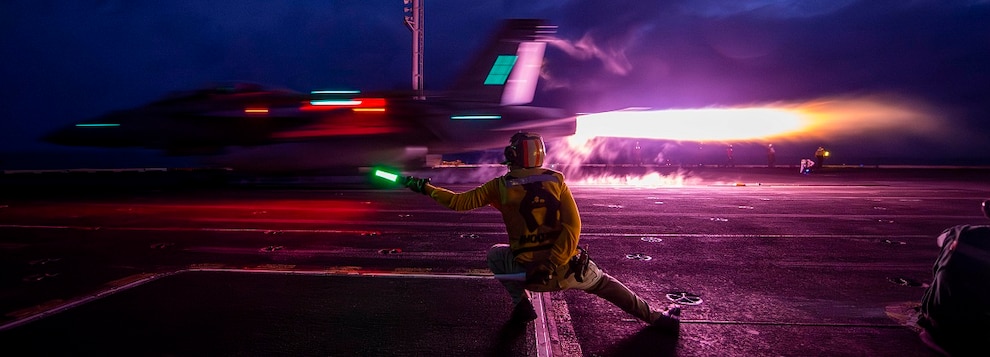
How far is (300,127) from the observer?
607 inches

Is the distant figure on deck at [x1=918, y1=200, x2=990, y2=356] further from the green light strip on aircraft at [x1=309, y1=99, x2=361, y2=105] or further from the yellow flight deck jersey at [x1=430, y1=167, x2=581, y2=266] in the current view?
the green light strip on aircraft at [x1=309, y1=99, x2=361, y2=105]

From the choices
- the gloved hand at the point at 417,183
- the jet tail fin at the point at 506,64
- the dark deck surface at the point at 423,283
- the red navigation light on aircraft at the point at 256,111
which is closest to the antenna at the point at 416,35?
the jet tail fin at the point at 506,64

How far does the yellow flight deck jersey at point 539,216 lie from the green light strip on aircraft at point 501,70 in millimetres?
14863

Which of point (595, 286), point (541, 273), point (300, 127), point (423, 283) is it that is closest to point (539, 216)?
point (541, 273)

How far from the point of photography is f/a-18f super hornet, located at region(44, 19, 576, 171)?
15.3m

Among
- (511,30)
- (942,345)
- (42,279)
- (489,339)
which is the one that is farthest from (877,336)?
(511,30)

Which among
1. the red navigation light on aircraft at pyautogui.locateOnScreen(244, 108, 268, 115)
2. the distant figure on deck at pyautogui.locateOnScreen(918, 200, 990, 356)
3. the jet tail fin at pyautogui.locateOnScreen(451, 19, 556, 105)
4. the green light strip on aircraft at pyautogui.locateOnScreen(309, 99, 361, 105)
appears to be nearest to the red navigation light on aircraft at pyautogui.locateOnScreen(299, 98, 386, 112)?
the green light strip on aircraft at pyautogui.locateOnScreen(309, 99, 361, 105)

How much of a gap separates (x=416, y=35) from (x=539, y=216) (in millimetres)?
21012

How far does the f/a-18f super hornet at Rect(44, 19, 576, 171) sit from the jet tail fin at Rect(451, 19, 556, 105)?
103 cm

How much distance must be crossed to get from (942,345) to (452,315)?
138 inches

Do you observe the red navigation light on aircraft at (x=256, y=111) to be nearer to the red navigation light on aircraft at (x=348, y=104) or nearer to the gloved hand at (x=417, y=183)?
the red navigation light on aircraft at (x=348, y=104)

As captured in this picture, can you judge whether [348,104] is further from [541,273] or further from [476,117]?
[541,273]

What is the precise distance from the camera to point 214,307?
4066 millimetres

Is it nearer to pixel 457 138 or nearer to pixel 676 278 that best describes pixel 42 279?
pixel 676 278
